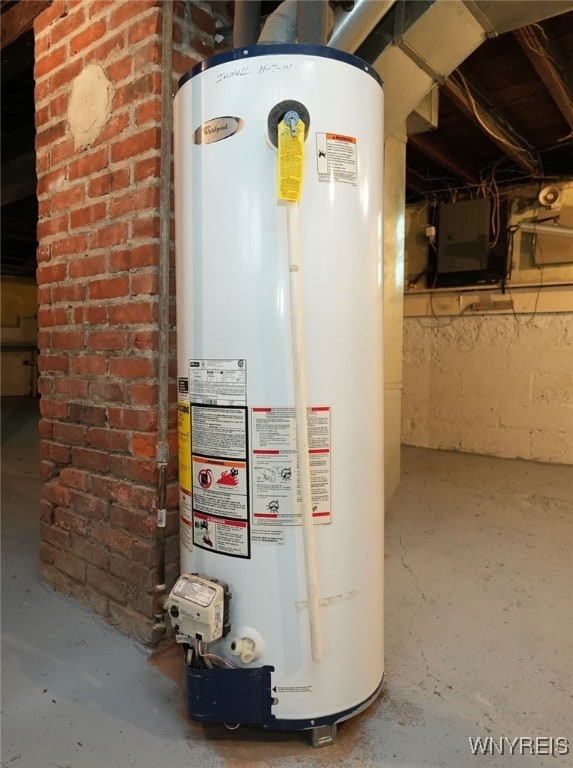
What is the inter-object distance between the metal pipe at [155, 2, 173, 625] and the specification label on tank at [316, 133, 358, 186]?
55cm

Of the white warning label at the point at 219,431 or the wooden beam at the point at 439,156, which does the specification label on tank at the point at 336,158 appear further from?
the wooden beam at the point at 439,156

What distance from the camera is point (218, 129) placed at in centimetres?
100

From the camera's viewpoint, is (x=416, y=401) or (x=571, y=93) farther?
(x=416, y=401)

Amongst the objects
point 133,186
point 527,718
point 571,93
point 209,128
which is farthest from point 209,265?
point 571,93

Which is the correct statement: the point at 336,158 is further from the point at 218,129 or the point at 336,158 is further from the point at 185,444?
the point at 185,444

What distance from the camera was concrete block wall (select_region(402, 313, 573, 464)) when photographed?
13.1 feet

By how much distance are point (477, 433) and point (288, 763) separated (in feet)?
12.3

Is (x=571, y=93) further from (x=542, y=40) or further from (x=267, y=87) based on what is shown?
(x=267, y=87)

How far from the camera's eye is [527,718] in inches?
46.8

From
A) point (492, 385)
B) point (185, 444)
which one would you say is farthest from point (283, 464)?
point (492, 385)

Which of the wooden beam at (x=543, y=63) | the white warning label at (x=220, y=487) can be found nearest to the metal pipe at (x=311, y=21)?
the white warning label at (x=220, y=487)

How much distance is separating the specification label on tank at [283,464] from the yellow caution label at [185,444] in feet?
0.64

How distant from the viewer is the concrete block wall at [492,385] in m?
→ 3.99

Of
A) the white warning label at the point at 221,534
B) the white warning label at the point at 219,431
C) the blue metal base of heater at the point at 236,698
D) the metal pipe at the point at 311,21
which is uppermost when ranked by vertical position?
the metal pipe at the point at 311,21
